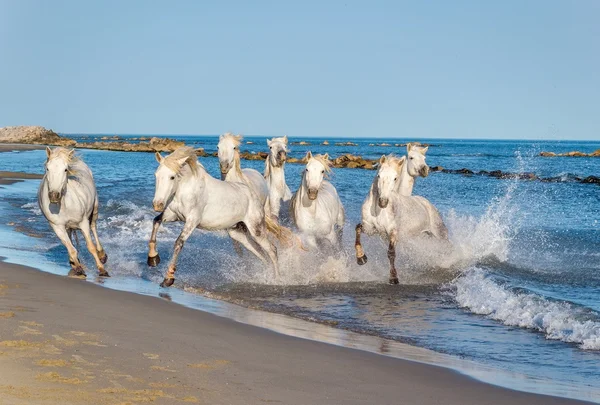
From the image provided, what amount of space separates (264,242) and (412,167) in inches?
120

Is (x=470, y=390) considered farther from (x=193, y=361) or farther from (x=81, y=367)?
(x=81, y=367)

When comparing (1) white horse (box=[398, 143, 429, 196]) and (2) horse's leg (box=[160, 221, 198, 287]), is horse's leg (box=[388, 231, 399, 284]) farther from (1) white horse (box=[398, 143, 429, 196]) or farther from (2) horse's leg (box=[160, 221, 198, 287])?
(2) horse's leg (box=[160, 221, 198, 287])

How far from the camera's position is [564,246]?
17234mm

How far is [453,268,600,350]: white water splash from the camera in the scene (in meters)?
7.98

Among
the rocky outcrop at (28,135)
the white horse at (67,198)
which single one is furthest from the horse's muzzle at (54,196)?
the rocky outcrop at (28,135)

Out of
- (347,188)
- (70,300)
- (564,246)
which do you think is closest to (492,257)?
(564,246)

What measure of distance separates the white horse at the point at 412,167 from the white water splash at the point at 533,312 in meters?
2.30

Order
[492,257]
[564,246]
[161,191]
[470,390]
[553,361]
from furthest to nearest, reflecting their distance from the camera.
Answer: [564,246], [492,257], [161,191], [553,361], [470,390]

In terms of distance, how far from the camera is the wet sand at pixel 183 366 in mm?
4812

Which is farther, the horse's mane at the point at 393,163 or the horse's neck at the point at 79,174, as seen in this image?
the horse's mane at the point at 393,163

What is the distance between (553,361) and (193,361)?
3148mm

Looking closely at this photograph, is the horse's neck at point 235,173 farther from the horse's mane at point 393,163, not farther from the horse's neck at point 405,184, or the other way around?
the horse's neck at point 405,184

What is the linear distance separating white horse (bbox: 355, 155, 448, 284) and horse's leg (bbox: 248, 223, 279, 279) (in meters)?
1.16

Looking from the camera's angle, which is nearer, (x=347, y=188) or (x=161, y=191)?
(x=161, y=191)
